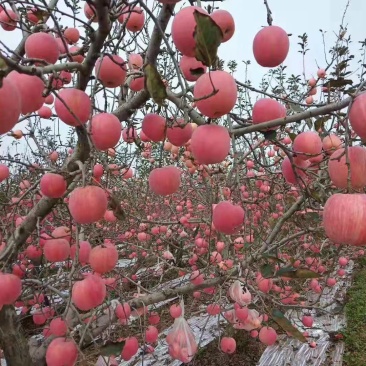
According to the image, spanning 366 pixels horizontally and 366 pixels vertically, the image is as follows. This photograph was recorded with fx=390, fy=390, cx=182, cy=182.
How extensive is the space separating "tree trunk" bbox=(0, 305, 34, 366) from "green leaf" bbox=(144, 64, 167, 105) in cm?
172

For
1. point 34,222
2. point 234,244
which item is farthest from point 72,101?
point 234,244

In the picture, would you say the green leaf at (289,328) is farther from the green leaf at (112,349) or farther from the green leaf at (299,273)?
the green leaf at (112,349)

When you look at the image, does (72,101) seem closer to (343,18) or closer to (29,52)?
(29,52)

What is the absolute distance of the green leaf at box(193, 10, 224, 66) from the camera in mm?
750

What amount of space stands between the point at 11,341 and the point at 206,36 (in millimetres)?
1999

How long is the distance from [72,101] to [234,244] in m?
2.37

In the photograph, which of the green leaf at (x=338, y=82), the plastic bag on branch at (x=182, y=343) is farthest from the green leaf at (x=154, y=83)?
the plastic bag on branch at (x=182, y=343)

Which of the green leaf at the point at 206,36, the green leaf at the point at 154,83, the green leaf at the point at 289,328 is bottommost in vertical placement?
the green leaf at the point at 289,328

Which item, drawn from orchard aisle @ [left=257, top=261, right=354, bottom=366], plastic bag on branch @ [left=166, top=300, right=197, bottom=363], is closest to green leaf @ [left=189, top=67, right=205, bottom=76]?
plastic bag on branch @ [left=166, top=300, right=197, bottom=363]

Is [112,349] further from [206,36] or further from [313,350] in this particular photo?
[313,350]

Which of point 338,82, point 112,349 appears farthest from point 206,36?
point 112,349

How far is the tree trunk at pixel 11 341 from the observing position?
A: 208cm

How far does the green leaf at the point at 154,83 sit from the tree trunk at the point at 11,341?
172cm

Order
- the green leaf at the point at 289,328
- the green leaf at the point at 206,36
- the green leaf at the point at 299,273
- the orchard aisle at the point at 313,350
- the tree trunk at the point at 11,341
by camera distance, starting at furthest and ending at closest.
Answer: the orchard aisle at the point at 313,350 → the tree trunk at the point at 11,341 → the green leaf at the point at 299,273 → the green leaf at the point at 289,328 → the green leaf at the point at 206,36
